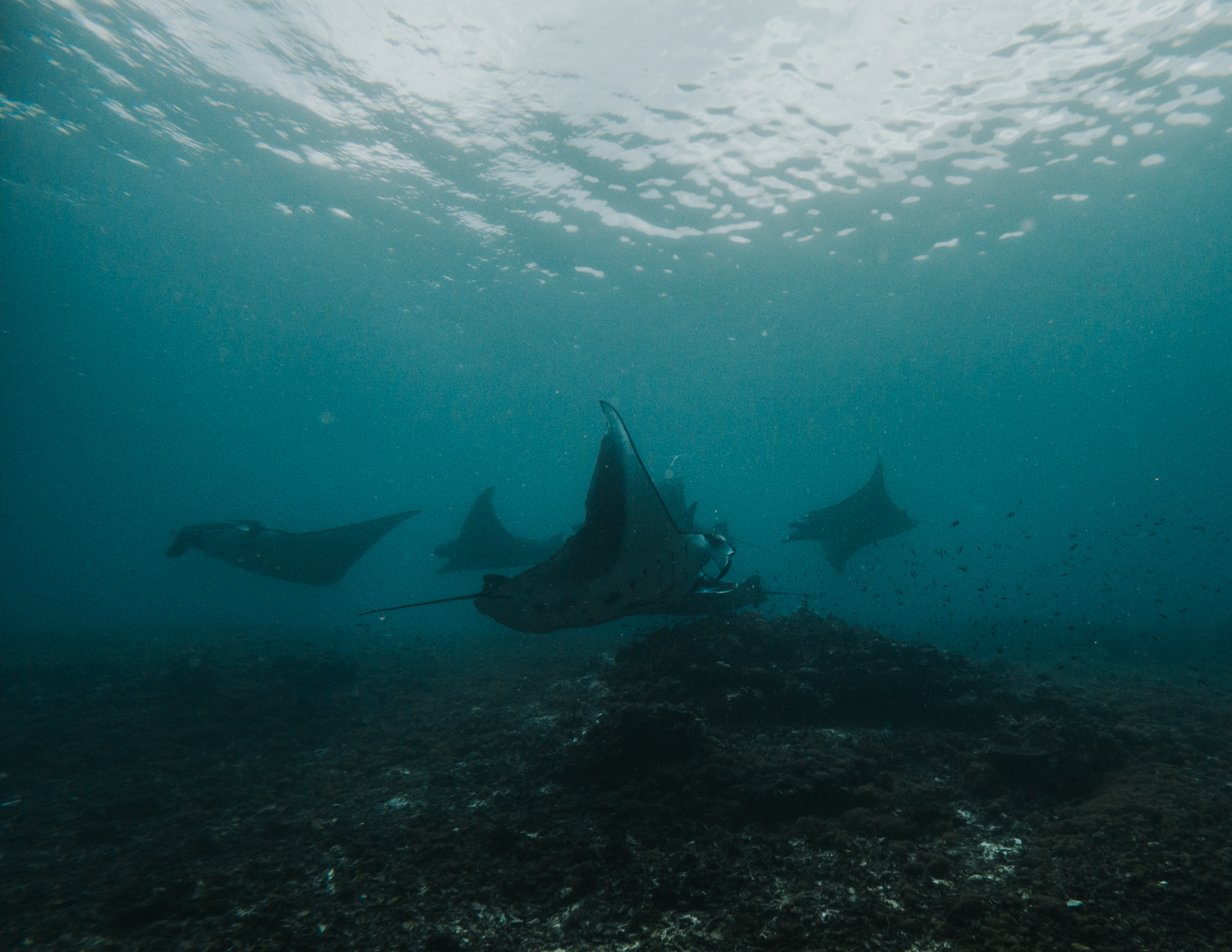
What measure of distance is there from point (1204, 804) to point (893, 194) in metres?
23.2

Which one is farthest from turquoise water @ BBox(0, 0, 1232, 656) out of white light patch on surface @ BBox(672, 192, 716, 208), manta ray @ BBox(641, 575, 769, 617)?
manta ray @ BBox(641, 575, 769, 617)

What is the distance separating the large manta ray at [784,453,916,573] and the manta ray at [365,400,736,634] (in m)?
9.48

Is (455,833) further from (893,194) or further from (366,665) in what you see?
(893,194)

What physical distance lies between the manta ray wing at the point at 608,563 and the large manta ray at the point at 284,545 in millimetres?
5289

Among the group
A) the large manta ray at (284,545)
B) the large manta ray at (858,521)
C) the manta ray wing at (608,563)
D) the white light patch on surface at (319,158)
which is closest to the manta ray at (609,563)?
the manta ray wing at (608,563)

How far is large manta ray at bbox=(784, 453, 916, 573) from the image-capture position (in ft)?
41.5

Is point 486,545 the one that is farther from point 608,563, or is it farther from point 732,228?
point 732,228

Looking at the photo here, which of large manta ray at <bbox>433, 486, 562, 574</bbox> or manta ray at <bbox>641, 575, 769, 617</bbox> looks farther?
large manta ray at <bbox>433, 486, 562, 574</bbox>

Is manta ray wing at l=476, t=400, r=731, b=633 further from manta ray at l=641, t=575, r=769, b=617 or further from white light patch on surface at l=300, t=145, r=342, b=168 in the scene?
white light patch on surface at l=300, t=145, r=342, b=168

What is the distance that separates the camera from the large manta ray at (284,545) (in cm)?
935

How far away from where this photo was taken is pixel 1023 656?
12727 mm

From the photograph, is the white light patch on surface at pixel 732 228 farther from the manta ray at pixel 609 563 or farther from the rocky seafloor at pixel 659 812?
the manta ray at pixel 609 563

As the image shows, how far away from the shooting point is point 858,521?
1345 centimetres

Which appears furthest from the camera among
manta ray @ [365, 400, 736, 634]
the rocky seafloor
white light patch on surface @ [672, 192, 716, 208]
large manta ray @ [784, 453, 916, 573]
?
white light patch on surface @ [672, 192, 716, 208]
